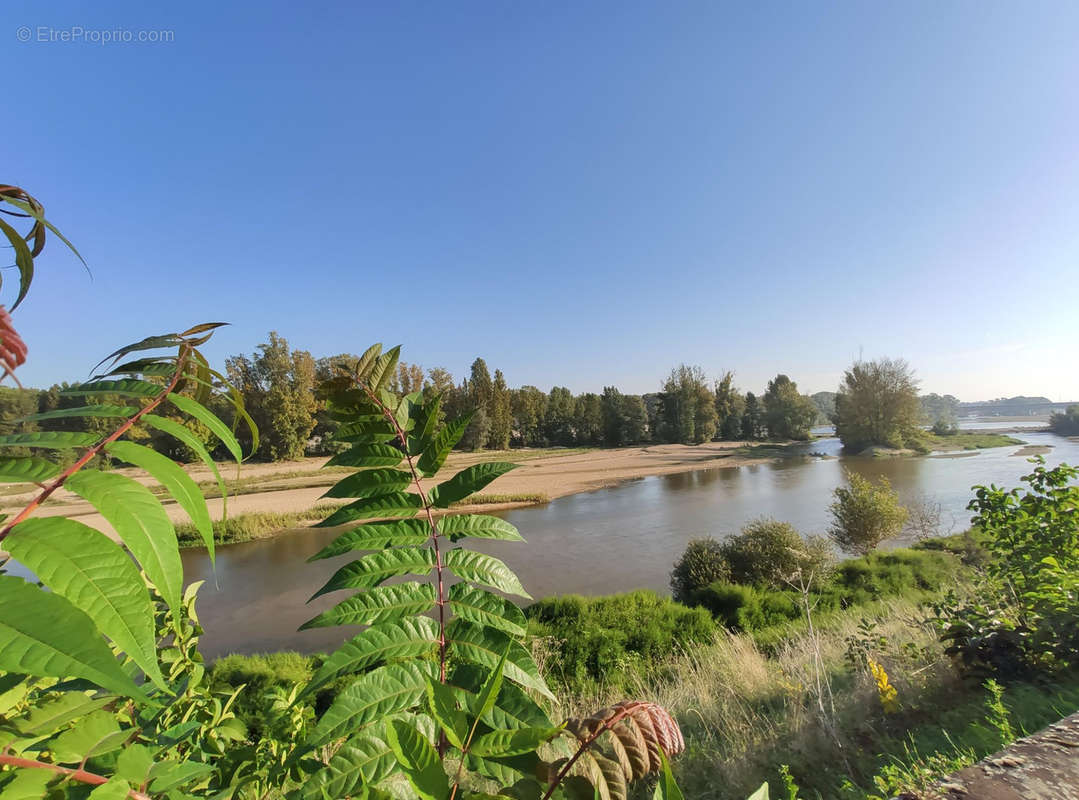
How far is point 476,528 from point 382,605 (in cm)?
18

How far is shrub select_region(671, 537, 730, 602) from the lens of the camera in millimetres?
9352

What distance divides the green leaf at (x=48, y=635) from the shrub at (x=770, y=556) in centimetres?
1023

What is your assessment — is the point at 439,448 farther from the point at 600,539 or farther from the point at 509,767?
the point at 600,539

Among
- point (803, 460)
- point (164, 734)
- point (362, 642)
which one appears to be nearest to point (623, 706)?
point (362, 642)

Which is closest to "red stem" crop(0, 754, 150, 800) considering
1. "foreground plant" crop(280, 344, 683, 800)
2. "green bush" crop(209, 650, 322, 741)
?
"foreground plant" crop(280, 344, 683, 800)

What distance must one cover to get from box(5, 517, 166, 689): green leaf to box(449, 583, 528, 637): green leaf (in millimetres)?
443

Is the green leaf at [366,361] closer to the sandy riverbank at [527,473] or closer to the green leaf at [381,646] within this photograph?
the green leaf at [381,646]

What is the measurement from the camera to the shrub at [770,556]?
8930mm

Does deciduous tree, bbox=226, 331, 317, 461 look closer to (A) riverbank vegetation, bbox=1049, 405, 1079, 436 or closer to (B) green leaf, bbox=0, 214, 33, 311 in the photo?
(B) green leaf, bbox=0, 214, 33, 311

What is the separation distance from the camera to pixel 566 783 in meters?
0.64

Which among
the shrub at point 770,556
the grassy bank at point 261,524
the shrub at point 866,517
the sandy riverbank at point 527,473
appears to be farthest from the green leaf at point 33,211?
the grassy bank at point 261,524

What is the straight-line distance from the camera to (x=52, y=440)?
0.48m

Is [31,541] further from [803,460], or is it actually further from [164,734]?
[803,460]

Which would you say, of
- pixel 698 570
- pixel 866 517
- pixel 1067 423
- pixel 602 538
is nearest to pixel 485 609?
pixel 698 570
